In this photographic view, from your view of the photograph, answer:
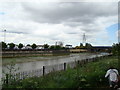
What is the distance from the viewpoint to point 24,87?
6492 mm

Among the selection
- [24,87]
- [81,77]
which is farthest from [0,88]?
[81,77]

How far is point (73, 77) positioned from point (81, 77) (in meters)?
0.41

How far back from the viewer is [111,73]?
746 cm

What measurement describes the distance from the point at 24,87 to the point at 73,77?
1.81m

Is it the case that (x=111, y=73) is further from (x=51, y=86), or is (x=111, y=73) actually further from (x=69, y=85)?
(x=51, y=86)

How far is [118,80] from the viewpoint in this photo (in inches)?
295

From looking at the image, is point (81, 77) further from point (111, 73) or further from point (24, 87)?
point (24, 87)

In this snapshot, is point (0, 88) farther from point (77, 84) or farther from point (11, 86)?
point (77, 84)

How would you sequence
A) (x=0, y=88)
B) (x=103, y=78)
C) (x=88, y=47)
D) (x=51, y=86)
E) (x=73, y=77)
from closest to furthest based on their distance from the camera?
(x=51, y=86), (x=0, y=88), (x=73, y=77), (x=103, y=78), (x=88, y=47)

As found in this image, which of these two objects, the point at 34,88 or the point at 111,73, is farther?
the point at 111,73

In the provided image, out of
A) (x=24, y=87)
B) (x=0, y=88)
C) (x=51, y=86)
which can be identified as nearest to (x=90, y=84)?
(x=51, y=86)

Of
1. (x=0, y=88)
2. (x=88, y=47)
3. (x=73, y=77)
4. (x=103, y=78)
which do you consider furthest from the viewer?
(x=88, y=47)

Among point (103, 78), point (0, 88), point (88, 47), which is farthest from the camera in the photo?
point (88, 47)

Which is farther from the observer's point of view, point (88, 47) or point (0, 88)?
point (88, 47)
